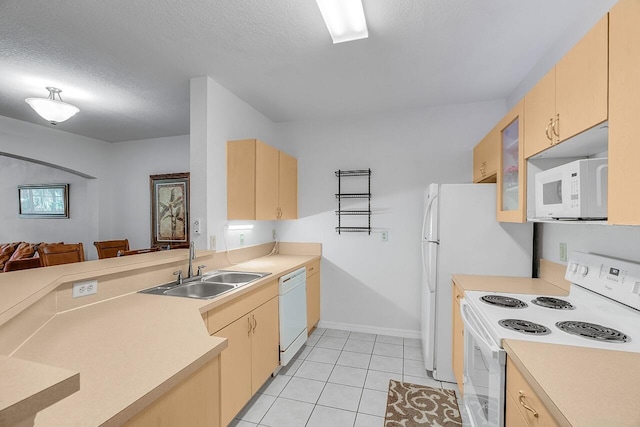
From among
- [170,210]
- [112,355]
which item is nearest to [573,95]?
Answer: [112,355]

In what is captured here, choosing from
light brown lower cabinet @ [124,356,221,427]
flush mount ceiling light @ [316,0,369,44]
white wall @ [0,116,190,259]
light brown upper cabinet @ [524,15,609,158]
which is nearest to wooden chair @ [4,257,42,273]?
white wall @ [0,116,190,259]

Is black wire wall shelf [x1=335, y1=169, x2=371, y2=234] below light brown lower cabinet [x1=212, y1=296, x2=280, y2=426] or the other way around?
the other way around

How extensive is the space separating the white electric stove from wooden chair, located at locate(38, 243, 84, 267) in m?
4.02

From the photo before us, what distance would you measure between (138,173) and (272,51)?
375 centimetres

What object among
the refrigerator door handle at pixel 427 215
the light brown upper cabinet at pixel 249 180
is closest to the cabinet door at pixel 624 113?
the refrigerator door handle at pixel 427 215

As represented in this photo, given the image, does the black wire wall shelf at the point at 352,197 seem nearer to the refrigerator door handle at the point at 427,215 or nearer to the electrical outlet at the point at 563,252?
the refrigerator door handle at the point at 427,215

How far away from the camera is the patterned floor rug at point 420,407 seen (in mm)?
1915

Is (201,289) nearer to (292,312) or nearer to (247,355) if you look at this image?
(247,355)

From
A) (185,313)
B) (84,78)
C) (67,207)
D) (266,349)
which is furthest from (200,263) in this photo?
(67,207)

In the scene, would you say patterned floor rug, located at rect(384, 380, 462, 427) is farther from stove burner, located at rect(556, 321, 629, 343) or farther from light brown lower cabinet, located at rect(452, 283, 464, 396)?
stove burner, located at rect(556, 321, 629, 343)

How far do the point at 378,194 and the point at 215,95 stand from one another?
6.43 ft

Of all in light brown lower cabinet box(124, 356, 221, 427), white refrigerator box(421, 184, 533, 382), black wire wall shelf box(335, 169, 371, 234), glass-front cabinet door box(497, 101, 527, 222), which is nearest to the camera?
light brown lower cabinet box(124, 356, 221, 427)

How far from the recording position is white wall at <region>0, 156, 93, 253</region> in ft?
16.3

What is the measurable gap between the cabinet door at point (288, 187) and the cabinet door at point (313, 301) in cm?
76
